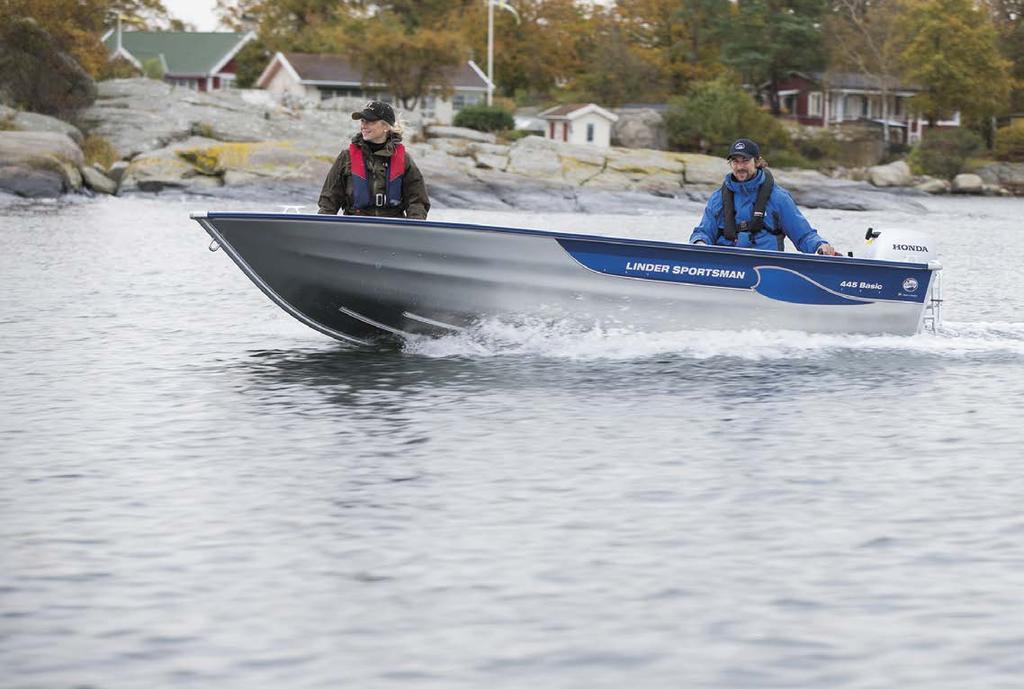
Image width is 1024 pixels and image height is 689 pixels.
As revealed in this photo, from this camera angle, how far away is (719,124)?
2958 inches

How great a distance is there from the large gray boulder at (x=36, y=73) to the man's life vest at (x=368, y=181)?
4721cm

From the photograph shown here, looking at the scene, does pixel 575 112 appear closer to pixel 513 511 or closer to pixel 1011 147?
pixel 1011 147

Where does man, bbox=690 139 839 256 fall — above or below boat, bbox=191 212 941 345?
above

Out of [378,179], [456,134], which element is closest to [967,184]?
[456,134]

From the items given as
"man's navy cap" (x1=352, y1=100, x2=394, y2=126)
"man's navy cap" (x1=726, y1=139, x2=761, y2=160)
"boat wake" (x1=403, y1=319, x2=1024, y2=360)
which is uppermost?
"man's navy cap" (x1=352, y1=100, x2=394, y2=126)

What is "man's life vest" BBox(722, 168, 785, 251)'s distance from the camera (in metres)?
13.3

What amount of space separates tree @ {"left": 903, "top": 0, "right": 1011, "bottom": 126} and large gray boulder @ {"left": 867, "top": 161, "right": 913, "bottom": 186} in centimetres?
1346

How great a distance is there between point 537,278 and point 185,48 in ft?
312

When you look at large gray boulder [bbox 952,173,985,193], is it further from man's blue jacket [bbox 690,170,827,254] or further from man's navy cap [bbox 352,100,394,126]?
man's navy cap [bbox 352,100,394,126]

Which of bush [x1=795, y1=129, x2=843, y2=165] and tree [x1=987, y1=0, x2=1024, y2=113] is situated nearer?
bush [x1=795, y1=129, x2=843, y2=165]

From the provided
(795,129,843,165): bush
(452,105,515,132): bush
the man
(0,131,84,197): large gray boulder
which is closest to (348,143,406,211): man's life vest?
the man

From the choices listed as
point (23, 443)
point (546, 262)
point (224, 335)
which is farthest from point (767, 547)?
point (224, 335)

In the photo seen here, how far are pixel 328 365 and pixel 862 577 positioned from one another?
6965 millimetres

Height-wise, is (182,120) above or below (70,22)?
below
